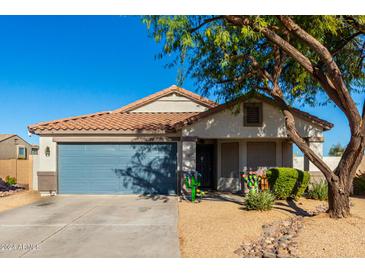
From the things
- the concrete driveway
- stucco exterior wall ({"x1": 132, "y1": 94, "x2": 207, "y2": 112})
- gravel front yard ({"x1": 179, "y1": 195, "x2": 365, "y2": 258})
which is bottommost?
the concrete driveway

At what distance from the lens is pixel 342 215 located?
709 centimetres

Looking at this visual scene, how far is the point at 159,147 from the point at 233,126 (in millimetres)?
3492

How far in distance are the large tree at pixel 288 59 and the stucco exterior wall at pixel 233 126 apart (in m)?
1.18

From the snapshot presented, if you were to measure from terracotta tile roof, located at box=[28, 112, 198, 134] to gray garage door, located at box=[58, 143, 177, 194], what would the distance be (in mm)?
802

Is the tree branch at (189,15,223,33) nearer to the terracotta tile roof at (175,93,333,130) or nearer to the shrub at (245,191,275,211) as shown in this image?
the terracotta tile roof at (175,93,333,130)

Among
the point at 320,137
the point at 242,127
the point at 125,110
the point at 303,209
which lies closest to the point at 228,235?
the point at 303,209

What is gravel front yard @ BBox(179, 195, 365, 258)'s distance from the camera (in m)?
5.02

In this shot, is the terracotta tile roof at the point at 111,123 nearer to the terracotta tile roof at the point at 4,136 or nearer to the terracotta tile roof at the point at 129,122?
the terracotta tile roof at the point at 129,122

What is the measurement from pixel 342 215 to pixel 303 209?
63.5 inches

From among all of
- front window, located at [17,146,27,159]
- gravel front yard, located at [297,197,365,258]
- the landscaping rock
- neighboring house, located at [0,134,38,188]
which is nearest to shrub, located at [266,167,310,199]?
gravel front yard, located at [297,197,365,258]
